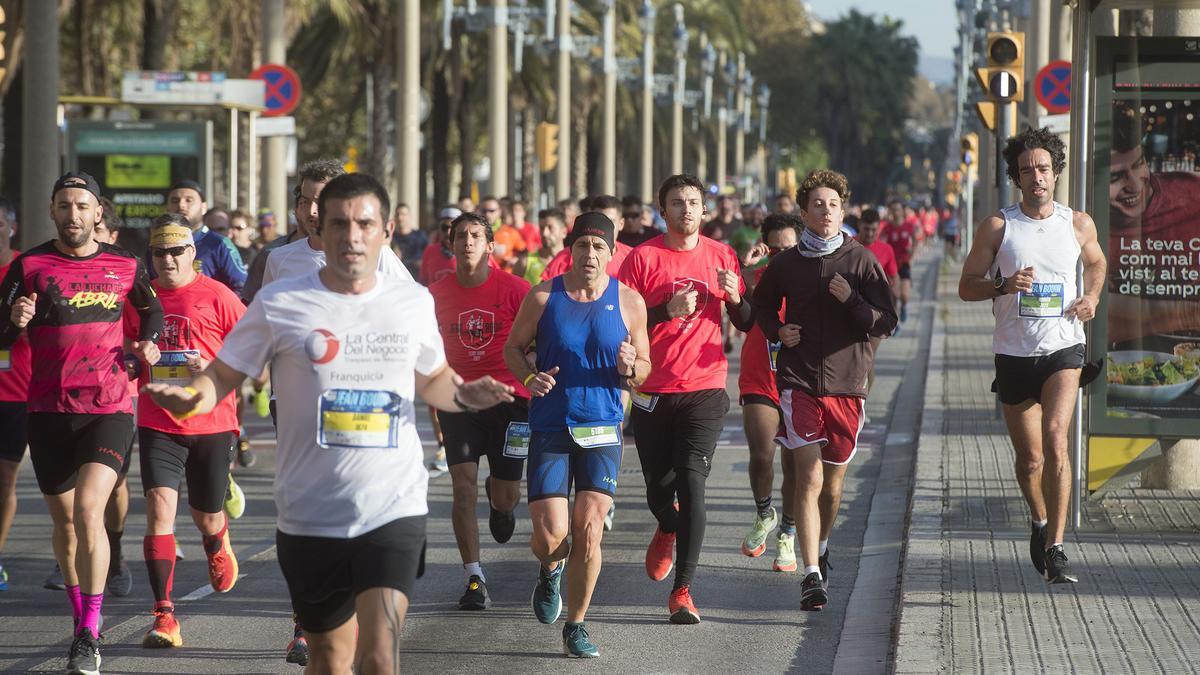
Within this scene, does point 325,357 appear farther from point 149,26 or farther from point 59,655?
point 149,26

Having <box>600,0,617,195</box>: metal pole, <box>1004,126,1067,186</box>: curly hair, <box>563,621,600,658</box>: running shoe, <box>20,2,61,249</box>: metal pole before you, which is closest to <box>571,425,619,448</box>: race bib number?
<box>563,621,600,658</box>: running shoe

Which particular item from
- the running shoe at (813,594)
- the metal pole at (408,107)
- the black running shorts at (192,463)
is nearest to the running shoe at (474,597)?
the black running shorts at (192,463)

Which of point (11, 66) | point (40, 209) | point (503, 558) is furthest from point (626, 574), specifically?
point (11, 66)

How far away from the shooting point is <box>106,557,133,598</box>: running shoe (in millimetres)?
9289

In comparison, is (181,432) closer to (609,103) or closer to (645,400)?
(645,400)

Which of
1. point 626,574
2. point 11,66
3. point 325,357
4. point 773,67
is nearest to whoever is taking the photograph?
point 325,357

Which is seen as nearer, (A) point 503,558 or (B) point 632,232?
(A) point 503,558

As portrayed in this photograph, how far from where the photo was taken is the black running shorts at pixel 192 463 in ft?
26.6

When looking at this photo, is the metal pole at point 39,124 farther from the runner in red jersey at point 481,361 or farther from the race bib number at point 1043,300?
the race bib number at point 1043,300

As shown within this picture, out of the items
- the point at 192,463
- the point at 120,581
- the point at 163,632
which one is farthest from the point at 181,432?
the point at 120,581

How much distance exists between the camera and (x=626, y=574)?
31.5ft

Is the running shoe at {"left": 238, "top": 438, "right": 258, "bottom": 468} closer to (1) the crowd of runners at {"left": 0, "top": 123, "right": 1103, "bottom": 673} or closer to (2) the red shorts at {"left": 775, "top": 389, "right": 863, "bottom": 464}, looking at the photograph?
Answer: (1) the crowd of runners at {"left": 0, "top": 123, "right": 1103, "bottom": 673}

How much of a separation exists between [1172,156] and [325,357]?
6.53m

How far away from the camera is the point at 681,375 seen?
8586 millimetres
